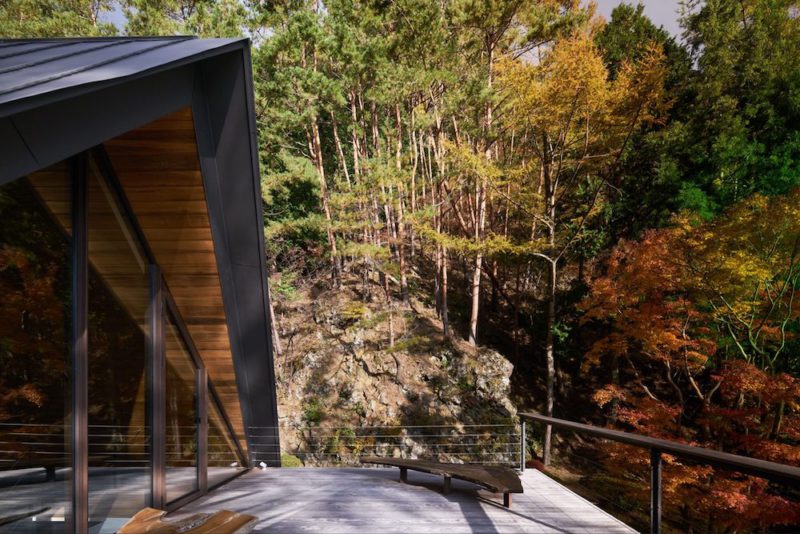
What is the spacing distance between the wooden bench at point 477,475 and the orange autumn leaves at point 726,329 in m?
6.90

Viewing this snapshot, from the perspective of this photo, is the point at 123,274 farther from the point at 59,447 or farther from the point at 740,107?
the point at 740,107

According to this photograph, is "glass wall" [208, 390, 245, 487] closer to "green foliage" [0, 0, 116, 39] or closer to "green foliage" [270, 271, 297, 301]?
"green foliage" [270, 271, 297, 301]

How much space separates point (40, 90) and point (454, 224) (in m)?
15.5

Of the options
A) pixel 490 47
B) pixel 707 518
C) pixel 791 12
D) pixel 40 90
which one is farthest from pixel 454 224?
pixel 40 90

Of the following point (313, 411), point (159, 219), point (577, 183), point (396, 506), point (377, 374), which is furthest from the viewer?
point (577, 183)

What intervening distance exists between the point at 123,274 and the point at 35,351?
0.88 m

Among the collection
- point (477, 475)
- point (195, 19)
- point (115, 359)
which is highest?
point (195, 19)

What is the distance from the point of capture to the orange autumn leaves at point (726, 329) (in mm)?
7926

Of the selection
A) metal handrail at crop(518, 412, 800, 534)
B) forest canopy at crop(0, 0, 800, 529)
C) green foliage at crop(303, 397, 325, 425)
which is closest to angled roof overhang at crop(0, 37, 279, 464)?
metal handrail at crop(518, 412, 800, 534)

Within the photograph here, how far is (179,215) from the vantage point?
2.93 meters

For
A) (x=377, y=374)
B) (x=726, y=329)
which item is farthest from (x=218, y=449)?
(x=726, y=329)

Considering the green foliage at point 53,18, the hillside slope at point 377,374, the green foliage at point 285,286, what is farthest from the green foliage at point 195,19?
the hillside slope at point 377,374

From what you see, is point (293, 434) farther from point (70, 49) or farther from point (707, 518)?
point (70, 49)

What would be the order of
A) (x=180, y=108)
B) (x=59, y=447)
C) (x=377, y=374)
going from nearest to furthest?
(x=59, y=447)
(x=180, y=108)
(x=377, y=374)
